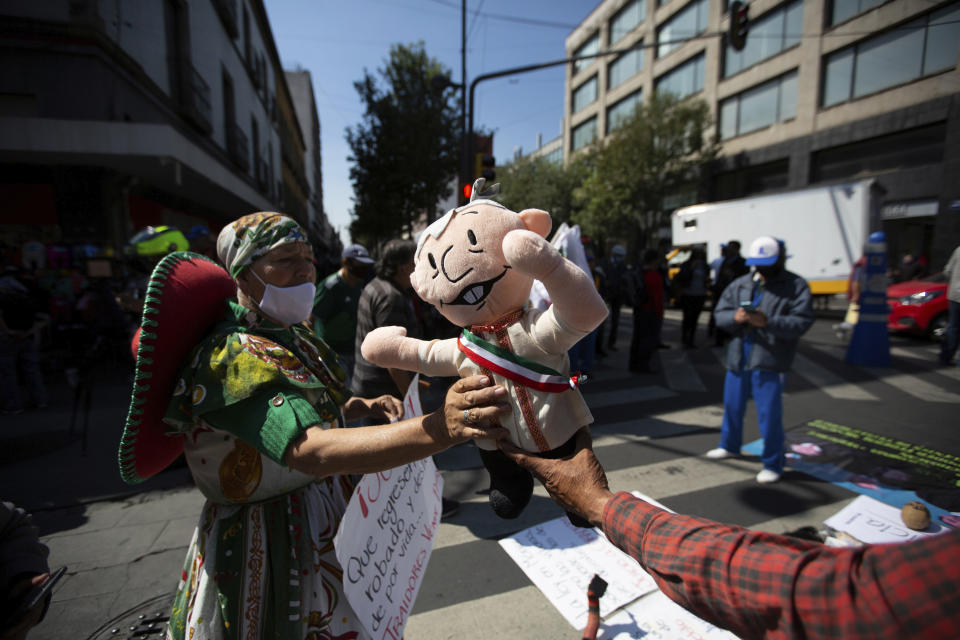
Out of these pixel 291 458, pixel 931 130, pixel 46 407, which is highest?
pixel 931 130

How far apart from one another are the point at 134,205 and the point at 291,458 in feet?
41.1

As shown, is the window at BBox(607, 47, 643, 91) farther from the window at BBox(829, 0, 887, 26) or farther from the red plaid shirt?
the red plaid shirt

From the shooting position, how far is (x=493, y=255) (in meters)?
1.28

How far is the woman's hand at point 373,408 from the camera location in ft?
Result: 6.26

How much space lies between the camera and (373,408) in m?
1.95

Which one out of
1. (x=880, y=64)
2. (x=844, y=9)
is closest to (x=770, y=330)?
(x=880, y=64)

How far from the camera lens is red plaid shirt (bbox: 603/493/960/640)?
645mm

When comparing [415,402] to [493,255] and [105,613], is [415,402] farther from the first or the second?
[105,613]

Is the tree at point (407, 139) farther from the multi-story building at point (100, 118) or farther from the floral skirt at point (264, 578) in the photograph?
the floral skirt at point (264, 578)

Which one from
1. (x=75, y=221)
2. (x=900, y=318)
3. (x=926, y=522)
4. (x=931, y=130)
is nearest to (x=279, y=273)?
(x=926, y=522)

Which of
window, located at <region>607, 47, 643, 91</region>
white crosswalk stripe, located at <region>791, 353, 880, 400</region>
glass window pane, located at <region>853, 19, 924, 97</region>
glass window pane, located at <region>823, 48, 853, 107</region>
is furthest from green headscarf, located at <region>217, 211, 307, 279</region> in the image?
window, located at <region>607, 47, 643, 91</region>

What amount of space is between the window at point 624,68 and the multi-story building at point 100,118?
23.6 meters

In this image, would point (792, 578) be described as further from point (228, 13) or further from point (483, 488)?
point (228, 13)

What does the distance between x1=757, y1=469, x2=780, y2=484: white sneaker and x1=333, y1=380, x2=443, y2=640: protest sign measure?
313 cm
